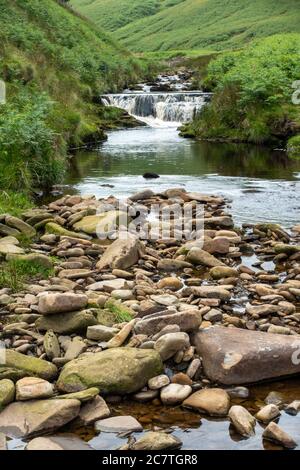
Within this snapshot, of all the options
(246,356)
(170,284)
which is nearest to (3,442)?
(246,356)

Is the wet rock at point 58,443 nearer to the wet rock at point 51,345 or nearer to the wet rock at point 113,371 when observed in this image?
the wet rock at point 113,371

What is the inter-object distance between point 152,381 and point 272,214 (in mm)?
8550

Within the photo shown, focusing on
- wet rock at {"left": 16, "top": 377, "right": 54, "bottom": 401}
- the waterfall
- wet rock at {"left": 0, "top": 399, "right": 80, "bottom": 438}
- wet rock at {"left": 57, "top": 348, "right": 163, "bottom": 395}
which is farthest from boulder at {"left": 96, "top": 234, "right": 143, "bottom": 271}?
the waterfall

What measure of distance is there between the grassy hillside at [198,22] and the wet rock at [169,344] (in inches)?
4032

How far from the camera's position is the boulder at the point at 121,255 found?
30.5 feet

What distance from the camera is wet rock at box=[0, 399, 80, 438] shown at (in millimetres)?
5082

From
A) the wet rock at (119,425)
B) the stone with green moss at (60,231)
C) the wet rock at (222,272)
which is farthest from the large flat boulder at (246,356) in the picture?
the stone with green moss at (60,231)

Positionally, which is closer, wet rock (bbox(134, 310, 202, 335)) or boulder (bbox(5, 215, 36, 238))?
wet rock (bbox(134, 310, 202, 335))

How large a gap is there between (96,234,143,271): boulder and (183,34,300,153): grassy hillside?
16.5 metres

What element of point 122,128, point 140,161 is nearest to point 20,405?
point 140,161

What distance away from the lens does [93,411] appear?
5.37 metres

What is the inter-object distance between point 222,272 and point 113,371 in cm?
373

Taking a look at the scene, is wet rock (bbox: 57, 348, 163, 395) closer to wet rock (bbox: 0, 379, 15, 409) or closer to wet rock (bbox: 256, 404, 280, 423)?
wet rock (bbox: 0, 379, 15, 409)

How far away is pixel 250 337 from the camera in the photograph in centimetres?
641
